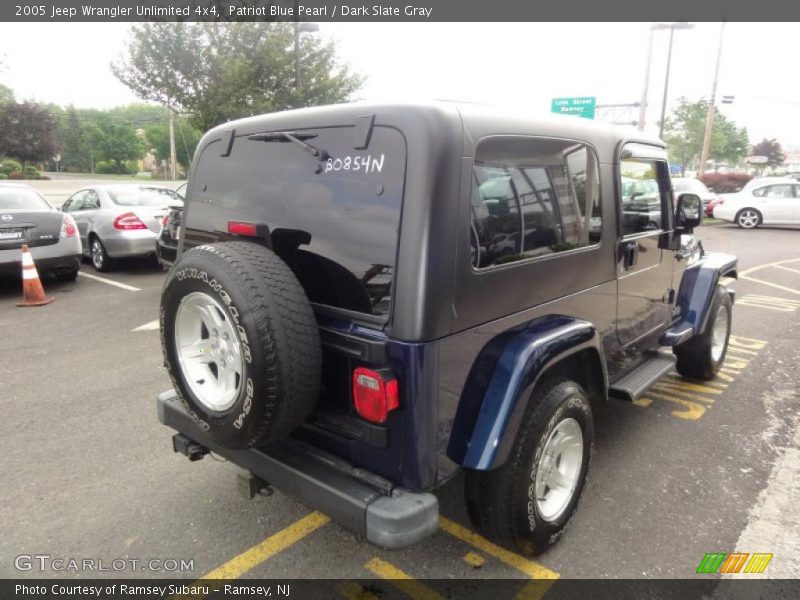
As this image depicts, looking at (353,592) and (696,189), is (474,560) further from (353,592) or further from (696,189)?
(696,189)

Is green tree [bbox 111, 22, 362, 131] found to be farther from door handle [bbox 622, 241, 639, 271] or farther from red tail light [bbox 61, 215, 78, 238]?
door handle [bbox 622, 241, 639, 271]

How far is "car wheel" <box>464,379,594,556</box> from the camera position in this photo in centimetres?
222

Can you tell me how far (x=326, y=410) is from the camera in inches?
87.4

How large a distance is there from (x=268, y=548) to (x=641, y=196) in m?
2.94

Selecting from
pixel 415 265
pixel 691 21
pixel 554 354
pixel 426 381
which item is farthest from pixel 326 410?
pixel 691 21

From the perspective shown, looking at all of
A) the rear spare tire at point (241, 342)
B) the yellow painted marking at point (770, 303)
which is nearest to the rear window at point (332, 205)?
the rear spare tire at point (241, 342)

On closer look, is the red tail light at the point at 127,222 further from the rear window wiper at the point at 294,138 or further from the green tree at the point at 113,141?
the green tree at the point at 113,141

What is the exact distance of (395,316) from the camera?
1941mm

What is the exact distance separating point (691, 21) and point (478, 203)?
25.3m

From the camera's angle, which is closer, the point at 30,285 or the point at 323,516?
the point at 323,516

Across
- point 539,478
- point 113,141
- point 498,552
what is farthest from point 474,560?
point 113,141

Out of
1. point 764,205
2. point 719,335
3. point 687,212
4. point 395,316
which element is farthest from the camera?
point 764,205

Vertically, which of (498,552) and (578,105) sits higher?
(578,105)

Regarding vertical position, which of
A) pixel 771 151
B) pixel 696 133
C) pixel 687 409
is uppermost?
pixel 771 151
